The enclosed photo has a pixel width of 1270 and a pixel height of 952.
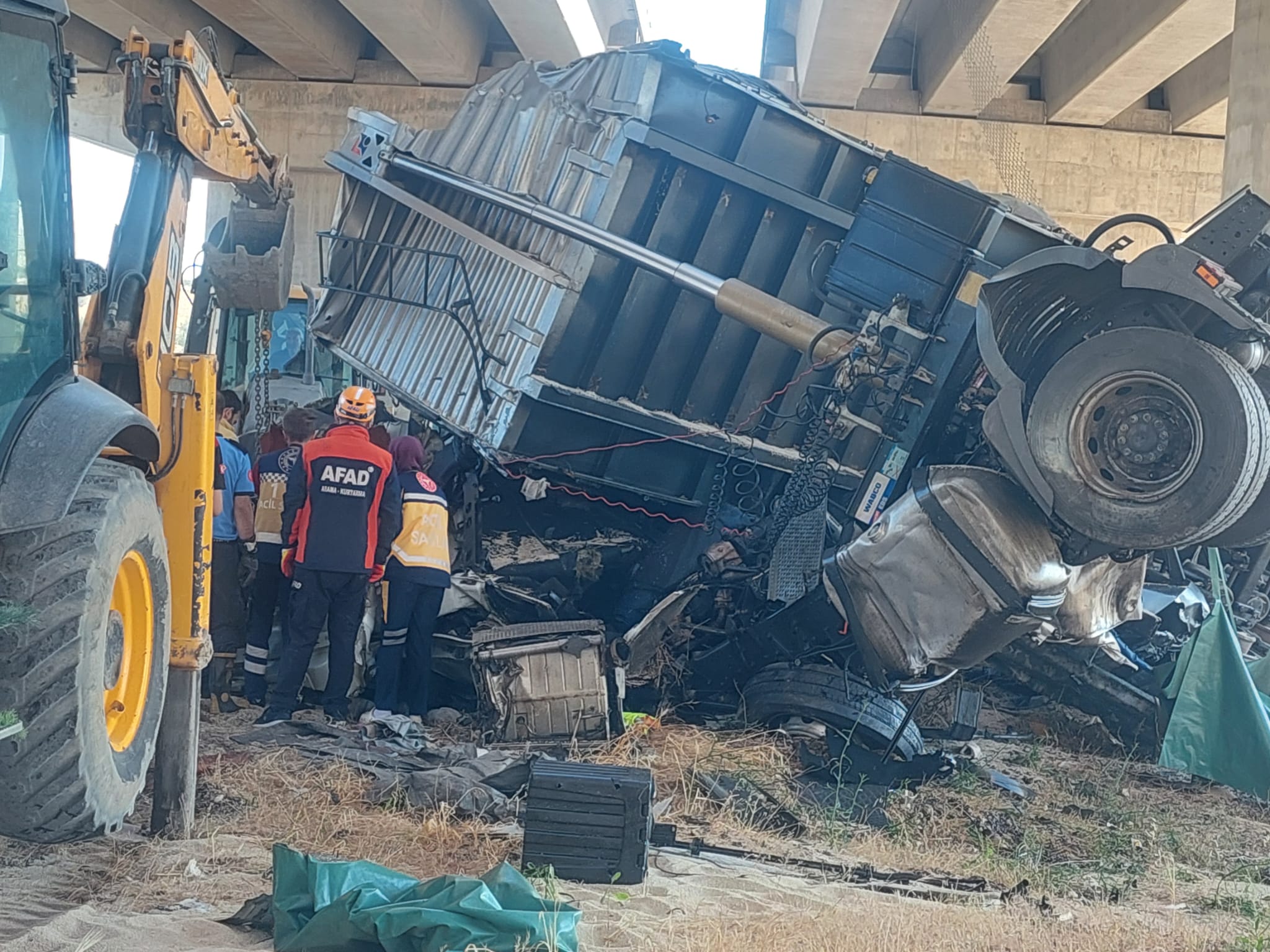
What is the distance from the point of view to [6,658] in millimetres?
2889

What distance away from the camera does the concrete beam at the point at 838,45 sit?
11969 millimetres

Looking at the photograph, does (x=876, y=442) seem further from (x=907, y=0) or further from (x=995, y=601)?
(x=907, y=0)

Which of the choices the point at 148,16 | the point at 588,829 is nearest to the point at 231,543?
the point at 588,829

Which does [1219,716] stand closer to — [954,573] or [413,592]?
[954,573]

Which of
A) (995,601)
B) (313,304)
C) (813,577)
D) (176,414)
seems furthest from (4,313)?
(313,304)

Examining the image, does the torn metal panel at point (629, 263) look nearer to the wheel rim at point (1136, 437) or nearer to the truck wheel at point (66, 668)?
the wheel rim at point (1136, 437)

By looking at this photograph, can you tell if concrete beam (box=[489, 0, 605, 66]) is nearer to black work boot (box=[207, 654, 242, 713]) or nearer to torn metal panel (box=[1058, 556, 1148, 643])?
black work boot (box=[207, 654, 242, 713])

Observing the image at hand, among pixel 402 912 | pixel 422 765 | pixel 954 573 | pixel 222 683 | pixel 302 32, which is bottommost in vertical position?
pixel 222 683

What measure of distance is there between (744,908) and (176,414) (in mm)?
2264

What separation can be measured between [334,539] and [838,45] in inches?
363

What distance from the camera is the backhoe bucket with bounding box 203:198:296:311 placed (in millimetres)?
5105

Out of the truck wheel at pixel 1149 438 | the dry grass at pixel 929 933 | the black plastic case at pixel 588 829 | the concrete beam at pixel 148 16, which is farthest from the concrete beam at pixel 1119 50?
the black plastic case at pixel 588 829

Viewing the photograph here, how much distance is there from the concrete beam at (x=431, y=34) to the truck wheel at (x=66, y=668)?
435 inches

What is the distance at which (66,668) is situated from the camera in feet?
9.54
